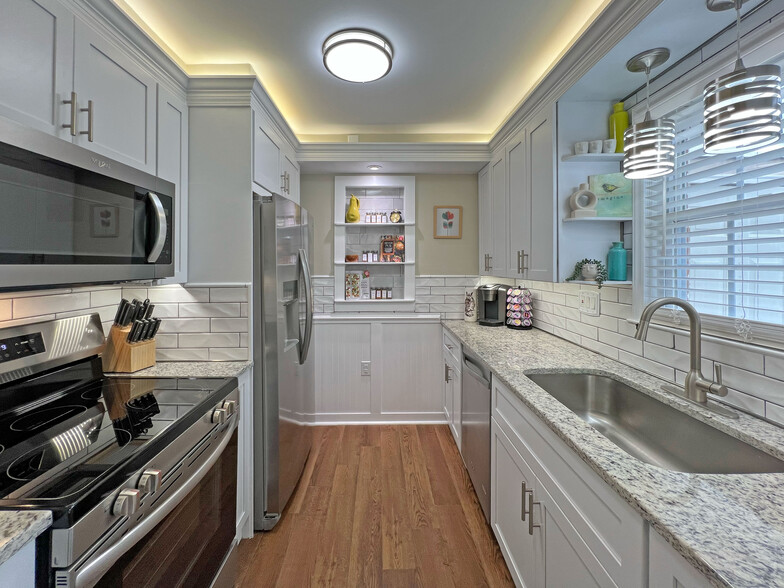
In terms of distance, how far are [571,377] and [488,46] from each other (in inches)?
67.2

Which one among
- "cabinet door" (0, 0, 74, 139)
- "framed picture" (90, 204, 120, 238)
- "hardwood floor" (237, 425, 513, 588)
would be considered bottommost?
"hardwood floor" (237, 425, 513, 588)

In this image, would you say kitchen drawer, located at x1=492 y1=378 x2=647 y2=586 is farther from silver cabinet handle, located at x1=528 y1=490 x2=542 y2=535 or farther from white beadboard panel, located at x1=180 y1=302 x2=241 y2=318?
Result: white beadboard panel, located at x1=180 y1=302 x2=241 y2=318

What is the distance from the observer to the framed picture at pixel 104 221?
1197 millimetres

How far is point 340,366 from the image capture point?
11.1 feet

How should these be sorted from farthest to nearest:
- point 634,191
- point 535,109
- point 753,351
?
1. point 535,109
2. point 634,191
3. point 753,351

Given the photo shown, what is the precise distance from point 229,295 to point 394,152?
1837 millimetres

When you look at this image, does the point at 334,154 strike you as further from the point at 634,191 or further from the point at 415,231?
the point at 634,191

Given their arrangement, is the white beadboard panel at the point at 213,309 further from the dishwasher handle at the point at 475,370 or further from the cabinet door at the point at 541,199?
the cabinet door at the point at 541,199

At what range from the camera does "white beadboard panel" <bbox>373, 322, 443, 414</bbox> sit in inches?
133

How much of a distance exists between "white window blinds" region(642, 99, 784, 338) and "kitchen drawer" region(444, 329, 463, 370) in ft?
4.02

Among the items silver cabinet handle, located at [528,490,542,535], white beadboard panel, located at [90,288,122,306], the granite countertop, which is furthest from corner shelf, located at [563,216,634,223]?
white beadboard panel, located at [90,288,122,306]

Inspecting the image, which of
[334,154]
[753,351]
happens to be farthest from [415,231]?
[753,351]

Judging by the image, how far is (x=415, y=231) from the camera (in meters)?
3.57

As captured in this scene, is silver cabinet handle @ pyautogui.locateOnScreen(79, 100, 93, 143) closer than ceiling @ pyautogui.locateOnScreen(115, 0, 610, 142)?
Yes
